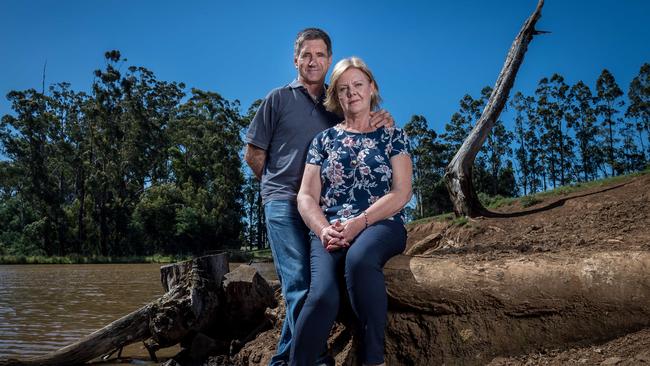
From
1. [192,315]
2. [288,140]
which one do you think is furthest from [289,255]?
Result: [192,315]

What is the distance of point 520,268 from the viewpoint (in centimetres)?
302

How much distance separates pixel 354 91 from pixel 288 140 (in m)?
0.56

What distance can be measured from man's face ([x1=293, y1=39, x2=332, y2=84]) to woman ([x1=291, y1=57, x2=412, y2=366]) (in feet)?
0.99

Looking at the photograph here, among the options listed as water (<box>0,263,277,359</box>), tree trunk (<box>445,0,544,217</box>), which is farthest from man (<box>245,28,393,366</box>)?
tree trunk (<box>445,0,544,217</box>)

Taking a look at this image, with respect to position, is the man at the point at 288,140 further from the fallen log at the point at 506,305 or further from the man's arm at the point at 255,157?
the fallen log at the point at 506,305

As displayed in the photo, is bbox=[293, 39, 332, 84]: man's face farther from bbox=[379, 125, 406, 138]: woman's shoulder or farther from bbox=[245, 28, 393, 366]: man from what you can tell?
bbox=[379, 125, 406, 138]: woman's shoulder

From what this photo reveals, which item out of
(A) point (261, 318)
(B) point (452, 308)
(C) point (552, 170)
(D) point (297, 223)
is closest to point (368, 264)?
(D) point (297, 223)

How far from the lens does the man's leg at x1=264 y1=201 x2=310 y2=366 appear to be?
273 cm

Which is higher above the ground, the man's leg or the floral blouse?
the floral blouse

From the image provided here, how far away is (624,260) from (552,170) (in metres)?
48.5

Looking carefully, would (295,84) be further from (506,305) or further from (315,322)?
(506,305)

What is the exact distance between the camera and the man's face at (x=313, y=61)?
Answer: 3.17 meters

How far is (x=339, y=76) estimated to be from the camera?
114 inches

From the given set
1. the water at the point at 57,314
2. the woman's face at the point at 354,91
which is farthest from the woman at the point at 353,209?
the water at the point at 57,314
